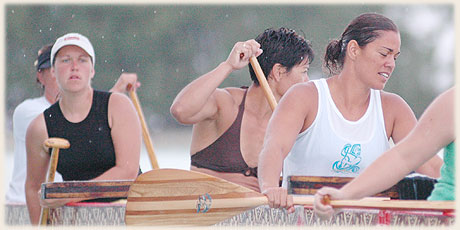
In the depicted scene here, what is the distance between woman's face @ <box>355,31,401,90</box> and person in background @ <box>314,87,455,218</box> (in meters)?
0.74

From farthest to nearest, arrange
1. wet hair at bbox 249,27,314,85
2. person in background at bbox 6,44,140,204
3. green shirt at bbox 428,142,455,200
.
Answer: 1. person in background at bbox 6,44,140,204
2. wet hair at bbox 249,27,314,85
3. green shirt at bbox 428,142,455,200

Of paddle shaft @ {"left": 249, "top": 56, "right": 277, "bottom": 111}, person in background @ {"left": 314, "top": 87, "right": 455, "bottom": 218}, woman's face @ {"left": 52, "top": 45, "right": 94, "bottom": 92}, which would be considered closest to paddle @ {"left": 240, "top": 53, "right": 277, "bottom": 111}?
paddle shaft @ {"left": 249, "top": 56, "right": 277, "bottom": 111}

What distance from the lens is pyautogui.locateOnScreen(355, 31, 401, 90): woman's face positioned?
2.91 metres

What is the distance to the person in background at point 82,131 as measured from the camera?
3.53m

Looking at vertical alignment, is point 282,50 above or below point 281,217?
above

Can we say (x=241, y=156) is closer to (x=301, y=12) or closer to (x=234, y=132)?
(x=234, y=132)

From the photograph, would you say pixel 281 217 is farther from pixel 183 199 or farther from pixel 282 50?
pixel 282 50

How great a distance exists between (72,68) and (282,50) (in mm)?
926

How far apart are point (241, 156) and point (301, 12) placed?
7210 mm

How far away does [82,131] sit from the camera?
356 centimetres

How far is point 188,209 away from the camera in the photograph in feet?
9.16

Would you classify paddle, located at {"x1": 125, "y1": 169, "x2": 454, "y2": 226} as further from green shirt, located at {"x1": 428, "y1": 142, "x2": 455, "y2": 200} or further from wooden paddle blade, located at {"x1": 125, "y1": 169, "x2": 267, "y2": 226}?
green shirt, located at {"x1": 428, "y1": 142, "x2": 455, "y2": 200}

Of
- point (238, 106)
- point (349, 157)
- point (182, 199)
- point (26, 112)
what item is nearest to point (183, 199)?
point (182, 199)

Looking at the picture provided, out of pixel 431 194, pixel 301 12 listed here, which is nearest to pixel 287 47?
pixel 431 194
